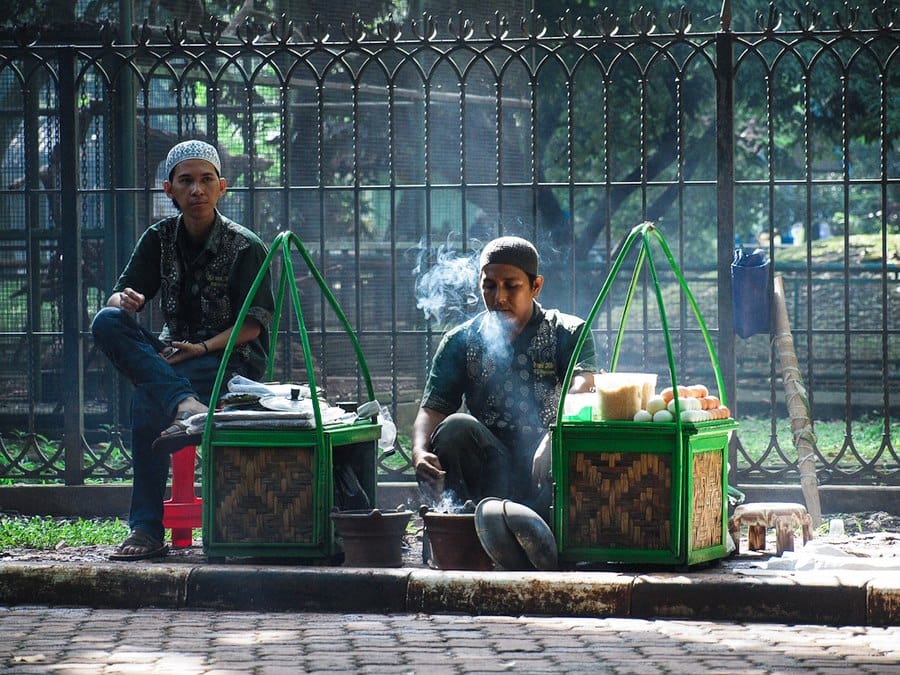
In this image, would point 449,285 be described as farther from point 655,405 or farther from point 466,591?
point 466,591

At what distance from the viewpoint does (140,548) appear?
6.61 meters

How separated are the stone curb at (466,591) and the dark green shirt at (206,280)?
1325 millimetres

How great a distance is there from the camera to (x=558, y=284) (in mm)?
16703

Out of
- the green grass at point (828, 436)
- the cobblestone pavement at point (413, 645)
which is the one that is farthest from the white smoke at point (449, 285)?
the green grass at point (828, 436)

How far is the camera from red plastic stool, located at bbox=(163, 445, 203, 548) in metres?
7.14

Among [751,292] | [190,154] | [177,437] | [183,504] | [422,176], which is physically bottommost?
[183,504]

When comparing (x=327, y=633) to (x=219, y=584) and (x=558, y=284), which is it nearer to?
(x=219, y=584)

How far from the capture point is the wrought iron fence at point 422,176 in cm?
835

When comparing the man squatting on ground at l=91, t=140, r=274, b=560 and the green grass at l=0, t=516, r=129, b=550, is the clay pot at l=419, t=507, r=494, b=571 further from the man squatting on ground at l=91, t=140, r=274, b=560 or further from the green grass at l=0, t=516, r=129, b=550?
the green grass at l=0, t=516, r=129, b=550

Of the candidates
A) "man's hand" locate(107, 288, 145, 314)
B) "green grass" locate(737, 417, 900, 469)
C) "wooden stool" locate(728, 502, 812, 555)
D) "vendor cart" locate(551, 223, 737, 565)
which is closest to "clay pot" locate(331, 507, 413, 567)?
"vendor cart" locate(551, 223, 737, 565)

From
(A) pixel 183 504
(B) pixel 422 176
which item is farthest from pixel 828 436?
(A) pixel 183 504

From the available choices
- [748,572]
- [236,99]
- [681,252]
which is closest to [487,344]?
[748,572]

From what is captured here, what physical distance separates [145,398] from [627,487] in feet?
7.65

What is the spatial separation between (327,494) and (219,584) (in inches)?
23.6
